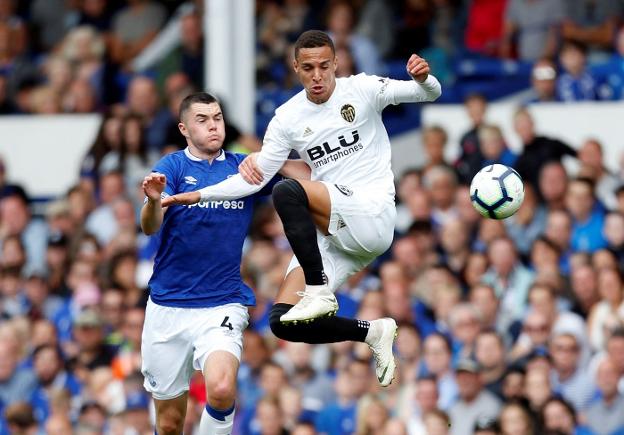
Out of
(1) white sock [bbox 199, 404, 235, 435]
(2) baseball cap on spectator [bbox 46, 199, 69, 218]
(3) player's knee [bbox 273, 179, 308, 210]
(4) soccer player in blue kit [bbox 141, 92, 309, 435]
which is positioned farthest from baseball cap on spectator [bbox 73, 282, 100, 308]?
(3) player's knee [bbox 273, 179, 308, 210]

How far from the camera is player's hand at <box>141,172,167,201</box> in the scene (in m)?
10.1

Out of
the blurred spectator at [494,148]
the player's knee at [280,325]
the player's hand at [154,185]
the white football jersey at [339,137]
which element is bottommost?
the player's knee at [280,325]

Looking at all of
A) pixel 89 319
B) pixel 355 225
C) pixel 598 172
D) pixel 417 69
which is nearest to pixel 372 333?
pixel 355 225

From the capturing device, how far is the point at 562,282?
13.8 meters

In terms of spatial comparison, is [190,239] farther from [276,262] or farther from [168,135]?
[168,135]

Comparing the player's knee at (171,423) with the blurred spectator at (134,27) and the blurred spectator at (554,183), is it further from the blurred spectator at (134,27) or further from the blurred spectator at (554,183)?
the blurred spectator at (134,27)

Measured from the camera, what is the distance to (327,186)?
10.4 metres

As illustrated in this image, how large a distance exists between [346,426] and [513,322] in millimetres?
1602

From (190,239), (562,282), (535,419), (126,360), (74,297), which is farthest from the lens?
(74,297)

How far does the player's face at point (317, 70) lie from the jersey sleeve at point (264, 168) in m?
0.31

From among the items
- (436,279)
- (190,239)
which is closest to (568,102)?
(436,279)

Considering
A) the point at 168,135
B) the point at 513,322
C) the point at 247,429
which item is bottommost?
the point at 247,429

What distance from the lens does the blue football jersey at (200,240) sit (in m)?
10.8

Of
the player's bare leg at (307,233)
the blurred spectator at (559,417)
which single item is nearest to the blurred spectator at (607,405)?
the blurred spectator at (559,417)
